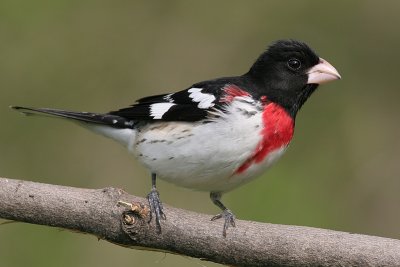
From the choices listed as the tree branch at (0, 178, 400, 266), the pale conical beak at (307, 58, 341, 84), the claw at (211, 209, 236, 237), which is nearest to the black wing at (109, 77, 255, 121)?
the pale conical beak at (307, 58, 341, 84)

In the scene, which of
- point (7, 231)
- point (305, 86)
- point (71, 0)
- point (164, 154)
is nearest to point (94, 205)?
point (164, 154)

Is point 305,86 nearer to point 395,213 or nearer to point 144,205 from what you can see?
point 144,205

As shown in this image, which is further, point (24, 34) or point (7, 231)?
point (24, 34)

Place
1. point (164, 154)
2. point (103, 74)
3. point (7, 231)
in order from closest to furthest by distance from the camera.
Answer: point (164, 154) → point (7, 231) → point (103, 74)

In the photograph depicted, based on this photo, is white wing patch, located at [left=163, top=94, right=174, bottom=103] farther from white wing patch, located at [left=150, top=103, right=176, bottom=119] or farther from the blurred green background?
the blurred green background

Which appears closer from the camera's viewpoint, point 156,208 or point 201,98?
point 156,208

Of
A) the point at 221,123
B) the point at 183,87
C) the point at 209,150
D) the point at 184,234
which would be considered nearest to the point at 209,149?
the point at 209,150

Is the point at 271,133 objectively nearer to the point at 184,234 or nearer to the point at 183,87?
the point at 184,234
